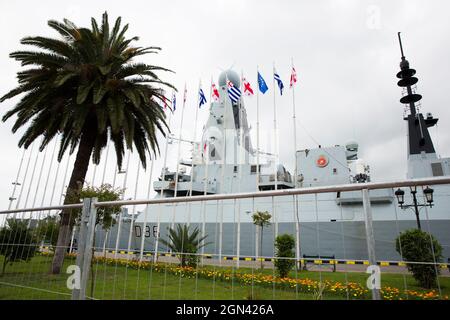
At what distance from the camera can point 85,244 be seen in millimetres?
3650

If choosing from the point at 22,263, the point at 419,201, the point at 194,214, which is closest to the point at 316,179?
the point at 419,201

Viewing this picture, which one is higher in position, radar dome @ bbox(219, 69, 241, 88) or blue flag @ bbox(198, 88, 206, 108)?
radar dome @ bbox(219, 69, 241, 88)

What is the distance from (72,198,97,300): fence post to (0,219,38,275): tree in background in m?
2.21

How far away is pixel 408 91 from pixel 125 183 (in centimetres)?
2223

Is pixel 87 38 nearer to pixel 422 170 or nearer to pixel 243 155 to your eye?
pixel 243 155

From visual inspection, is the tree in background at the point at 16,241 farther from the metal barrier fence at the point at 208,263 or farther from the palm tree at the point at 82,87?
the palm tree at the point at 82,87

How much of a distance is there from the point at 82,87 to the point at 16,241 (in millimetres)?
5866

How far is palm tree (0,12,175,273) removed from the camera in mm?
9977

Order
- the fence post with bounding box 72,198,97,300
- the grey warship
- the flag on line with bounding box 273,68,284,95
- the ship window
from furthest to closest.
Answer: the flag on line with bounding box 273,68,284,95
the ship window
the grey warship
the fence post with bounding box 72,198,97,300

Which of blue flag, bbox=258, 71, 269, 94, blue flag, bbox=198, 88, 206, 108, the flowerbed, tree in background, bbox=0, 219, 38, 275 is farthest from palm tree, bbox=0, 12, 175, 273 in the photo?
blue flag, bbox=198, 88, 206, 108

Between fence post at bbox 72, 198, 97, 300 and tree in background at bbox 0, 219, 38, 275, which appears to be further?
tree in background at bbox 0, 219, 38, 275

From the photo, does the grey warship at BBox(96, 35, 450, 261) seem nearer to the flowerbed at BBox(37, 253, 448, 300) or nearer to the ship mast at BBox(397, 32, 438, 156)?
the ship mast at BBox(397, 32, 438, 156)
